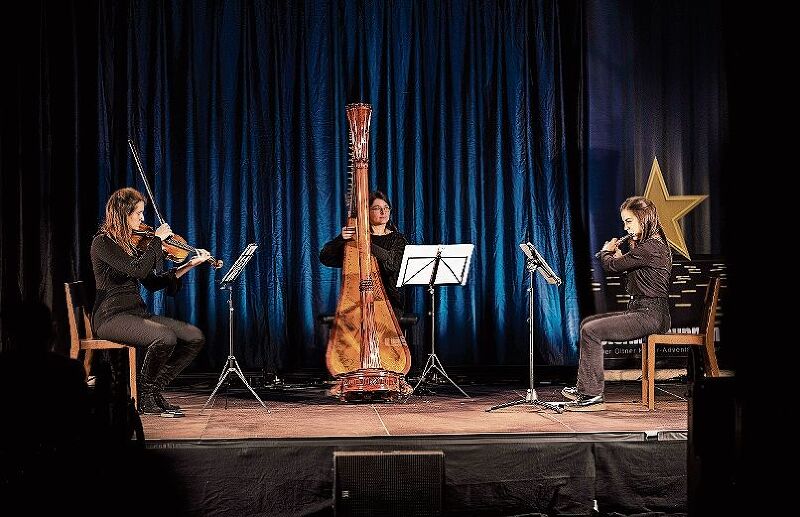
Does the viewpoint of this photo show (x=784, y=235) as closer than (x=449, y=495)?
Yes

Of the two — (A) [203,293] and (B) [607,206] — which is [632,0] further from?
(A) [203,293]

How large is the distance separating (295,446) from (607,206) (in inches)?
138

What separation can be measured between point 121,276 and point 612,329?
9.02 feet

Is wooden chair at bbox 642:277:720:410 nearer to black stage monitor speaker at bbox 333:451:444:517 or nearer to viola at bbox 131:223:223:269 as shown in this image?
black stage monitor speaker at bbox 333:451:444:517

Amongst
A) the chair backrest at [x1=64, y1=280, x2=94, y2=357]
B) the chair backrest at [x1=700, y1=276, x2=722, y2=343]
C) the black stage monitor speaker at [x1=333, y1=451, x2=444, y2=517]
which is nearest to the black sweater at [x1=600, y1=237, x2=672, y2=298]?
the chair backrest at [x1=700, y1=276, x2=722, y2=343]

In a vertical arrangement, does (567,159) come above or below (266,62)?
below

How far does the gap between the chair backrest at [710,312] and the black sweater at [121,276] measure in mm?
2990

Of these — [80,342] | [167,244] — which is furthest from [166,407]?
[167,244]

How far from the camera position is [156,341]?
570cm

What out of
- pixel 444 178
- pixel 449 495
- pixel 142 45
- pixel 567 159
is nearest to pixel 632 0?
pixel 567 159

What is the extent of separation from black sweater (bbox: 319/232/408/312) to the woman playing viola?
3.71 feet

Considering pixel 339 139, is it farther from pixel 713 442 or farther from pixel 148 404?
pixel 713 442

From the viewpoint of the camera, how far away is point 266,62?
7.53m

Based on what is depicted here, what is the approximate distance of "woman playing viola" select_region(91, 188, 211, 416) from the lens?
562cm
